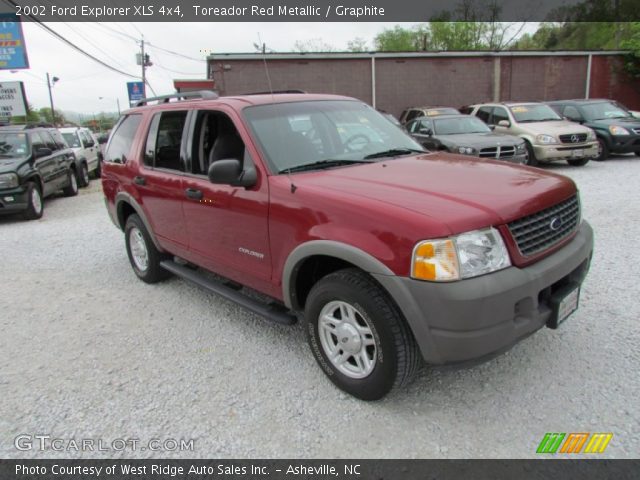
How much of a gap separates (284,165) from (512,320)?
5.78 feet

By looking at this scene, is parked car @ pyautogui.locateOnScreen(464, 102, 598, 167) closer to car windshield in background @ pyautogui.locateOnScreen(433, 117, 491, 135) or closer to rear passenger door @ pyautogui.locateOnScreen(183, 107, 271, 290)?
car windshield in background @ pyautogui.locateOnScreen(433, 117, 491, 135)

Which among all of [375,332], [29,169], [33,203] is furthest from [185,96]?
[29,169]

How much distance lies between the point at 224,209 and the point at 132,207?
6.78ft

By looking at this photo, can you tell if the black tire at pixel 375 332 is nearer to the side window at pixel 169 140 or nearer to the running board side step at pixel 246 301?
the running board side step at pixel 246 301

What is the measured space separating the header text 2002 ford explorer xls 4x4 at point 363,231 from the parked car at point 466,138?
5687 mm

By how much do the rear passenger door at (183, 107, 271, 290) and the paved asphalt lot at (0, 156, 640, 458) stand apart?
2.14 feet

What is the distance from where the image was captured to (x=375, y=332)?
260cm

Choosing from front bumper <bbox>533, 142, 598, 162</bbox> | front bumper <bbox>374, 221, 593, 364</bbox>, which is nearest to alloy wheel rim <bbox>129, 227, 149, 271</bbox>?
front bumper <bbox>374, 221, 593, 364</bbox>

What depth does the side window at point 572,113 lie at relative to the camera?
43.3 feet

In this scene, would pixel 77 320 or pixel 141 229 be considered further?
pixel 141 229

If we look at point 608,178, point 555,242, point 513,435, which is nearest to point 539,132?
point 608,178

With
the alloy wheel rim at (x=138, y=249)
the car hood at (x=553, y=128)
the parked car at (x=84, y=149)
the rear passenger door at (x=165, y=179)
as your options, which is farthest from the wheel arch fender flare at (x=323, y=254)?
the parked car at (x=84, y=149)

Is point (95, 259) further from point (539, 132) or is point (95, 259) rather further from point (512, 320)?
point (539, 132)
